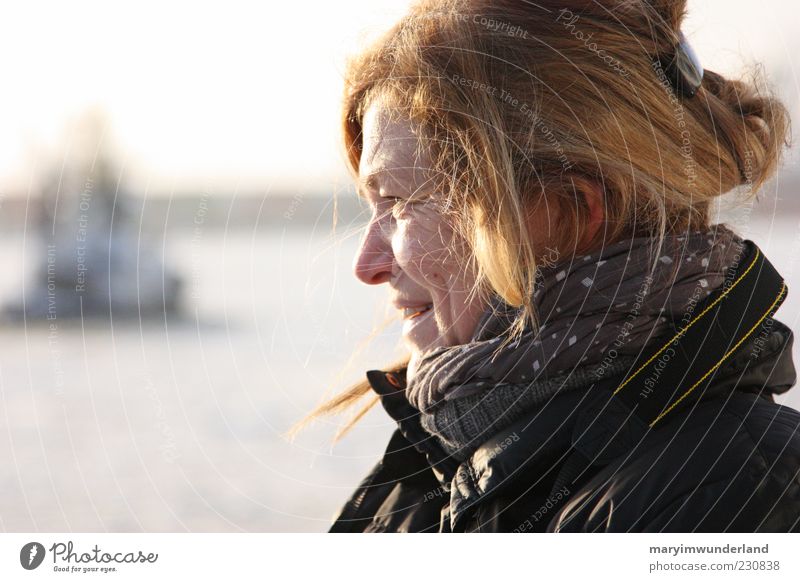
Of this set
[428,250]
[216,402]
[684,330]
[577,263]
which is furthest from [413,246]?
[216,402]

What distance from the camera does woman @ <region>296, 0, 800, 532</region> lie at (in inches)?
40.1

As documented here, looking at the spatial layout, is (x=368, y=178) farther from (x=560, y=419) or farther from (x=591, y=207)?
(x=560, y=419)

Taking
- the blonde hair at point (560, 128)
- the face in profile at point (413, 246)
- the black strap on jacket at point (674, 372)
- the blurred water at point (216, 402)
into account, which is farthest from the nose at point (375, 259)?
the black strap on jacket at point (674, 372)

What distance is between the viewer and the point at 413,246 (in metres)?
1.19

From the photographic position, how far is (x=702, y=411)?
1.01 meters

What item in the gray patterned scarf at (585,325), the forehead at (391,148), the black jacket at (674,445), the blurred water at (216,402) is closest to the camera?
the black jacket at (674,445)

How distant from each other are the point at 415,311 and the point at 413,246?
0.38 ft

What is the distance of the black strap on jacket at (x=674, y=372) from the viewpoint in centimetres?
101

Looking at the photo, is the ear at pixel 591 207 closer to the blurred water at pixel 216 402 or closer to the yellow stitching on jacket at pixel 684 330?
the yellow stitching on jacket at pixel 684 330

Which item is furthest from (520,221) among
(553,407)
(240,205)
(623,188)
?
(240,205)

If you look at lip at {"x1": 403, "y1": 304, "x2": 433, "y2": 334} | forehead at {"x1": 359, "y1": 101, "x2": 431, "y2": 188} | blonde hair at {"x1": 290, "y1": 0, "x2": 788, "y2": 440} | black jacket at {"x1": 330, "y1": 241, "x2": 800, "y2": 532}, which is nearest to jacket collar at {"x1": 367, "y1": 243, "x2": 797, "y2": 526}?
black jacket at {"x1": 330, "y1": 241, "x2": 800, "y2": 532}

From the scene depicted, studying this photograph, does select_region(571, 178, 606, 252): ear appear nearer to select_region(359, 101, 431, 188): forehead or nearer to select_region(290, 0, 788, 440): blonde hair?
select_region(290, 0, 788, 440): blonde hair

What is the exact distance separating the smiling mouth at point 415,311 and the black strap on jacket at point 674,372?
0.30 m
